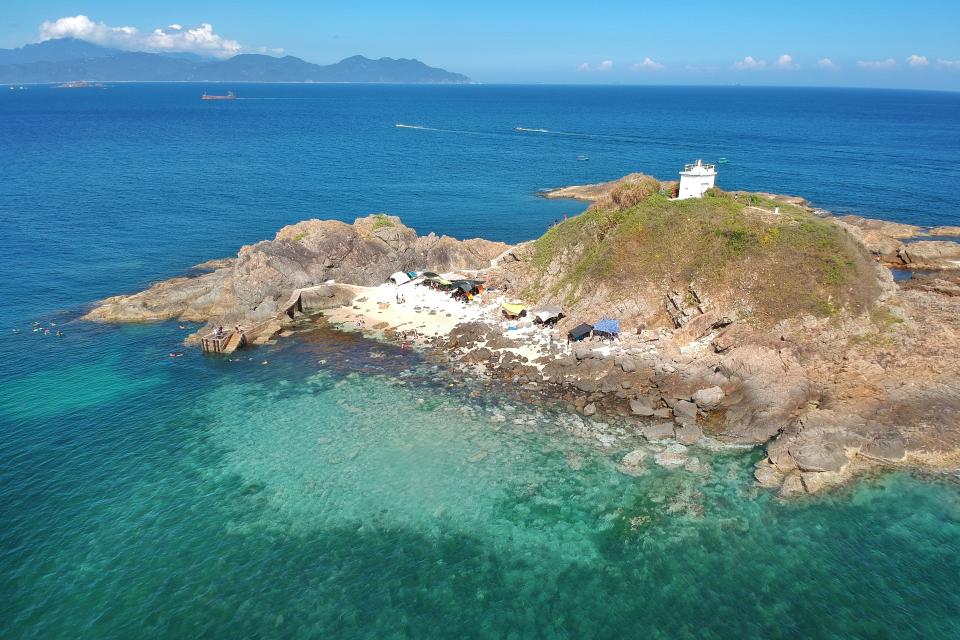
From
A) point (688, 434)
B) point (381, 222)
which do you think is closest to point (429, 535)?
point (688, 434)

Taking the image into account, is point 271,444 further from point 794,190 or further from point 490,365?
point 794,190

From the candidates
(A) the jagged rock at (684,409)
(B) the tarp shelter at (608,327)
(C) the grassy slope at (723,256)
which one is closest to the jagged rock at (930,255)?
(C) the grassy slope at (723,256)

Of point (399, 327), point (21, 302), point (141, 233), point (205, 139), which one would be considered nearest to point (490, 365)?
point (399, 327)

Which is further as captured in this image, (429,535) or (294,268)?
(294,268)

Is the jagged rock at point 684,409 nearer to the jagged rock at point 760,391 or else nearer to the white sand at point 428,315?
the jagged rock at point 760,391

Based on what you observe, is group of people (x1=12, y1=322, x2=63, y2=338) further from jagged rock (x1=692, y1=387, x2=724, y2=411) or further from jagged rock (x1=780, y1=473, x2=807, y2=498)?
jagged rock (x1=780, y1=473, x2=807, y2=498)

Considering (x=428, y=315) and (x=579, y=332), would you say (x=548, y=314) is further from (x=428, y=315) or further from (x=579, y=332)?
(x=428, y=315)
